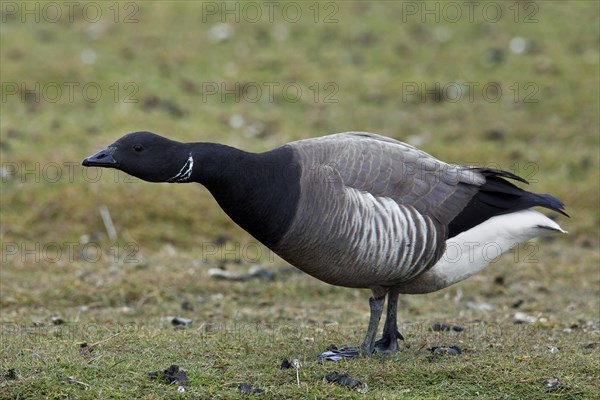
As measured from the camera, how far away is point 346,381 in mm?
5957

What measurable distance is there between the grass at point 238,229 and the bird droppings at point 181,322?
121 millimetres

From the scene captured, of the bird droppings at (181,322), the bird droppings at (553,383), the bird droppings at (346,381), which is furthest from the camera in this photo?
the bird droppings at (181,322)

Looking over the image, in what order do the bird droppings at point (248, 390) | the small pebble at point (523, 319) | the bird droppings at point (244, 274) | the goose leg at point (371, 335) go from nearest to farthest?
the bird droppings at point (248, 390) → the goose leg at point (371, 335) → the small pebble at point (523, 319) → the bird droppings at point (244, 274)

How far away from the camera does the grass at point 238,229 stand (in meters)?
6.36

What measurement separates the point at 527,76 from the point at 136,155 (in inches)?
449

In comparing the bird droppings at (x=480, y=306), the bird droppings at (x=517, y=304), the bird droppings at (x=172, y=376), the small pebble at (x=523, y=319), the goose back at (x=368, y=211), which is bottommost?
the bird droppings at (x=172, y=376)

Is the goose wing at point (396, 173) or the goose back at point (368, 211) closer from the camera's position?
the goose back at point (368, 211)

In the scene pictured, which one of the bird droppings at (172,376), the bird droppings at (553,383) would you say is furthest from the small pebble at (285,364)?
the bird droppings at (553,383)

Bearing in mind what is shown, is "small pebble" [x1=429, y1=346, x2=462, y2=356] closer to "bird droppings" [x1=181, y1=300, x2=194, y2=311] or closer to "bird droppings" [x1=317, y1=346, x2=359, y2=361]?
"bird droppings" [x1=317, y1=346, x2=359, y2=361]

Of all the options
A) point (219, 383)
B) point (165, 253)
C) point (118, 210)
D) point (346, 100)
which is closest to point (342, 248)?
point (219, 383)

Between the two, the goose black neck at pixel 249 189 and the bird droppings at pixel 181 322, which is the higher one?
the goose black neck at pixel 249 189

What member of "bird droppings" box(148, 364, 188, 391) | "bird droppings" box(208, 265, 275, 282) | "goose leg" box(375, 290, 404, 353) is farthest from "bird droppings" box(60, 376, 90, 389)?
"bird droppings" box(208, 265, 275, 282)

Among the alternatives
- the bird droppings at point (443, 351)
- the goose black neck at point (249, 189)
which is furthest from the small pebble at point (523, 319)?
the goose black neck at point (249, 189)

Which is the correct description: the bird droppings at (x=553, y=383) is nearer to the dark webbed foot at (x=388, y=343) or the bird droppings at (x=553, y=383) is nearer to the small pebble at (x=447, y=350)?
the small pebble at (x=447, y=350)
